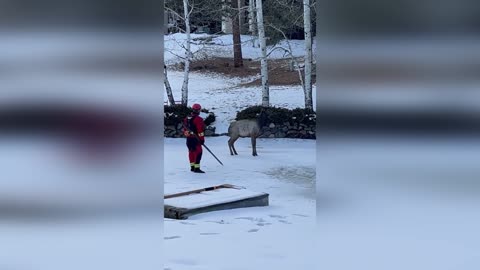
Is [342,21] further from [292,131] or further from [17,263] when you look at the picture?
[292,131]

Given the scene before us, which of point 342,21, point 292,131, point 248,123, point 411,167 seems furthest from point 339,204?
point 292,131

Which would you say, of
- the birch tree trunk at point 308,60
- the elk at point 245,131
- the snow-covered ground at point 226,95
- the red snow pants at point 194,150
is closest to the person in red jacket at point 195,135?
the red snow pants at point 194,150

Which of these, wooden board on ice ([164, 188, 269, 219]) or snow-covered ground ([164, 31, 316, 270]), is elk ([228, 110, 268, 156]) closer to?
snow-covered ground ([164, 31, 316, 270])

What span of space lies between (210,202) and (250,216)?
398 mm

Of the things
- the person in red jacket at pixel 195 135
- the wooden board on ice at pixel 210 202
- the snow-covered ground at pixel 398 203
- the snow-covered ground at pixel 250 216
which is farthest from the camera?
the person in red jacket at pixel 195 135

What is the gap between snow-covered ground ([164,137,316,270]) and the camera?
3.63 metres

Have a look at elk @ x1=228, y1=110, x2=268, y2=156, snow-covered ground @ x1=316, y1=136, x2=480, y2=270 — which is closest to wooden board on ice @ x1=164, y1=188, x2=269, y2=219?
elk @ x1=228, y1=110, x2=268, y2=156

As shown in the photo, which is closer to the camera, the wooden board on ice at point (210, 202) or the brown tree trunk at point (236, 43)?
the wooden board on ice at point (210, 202)

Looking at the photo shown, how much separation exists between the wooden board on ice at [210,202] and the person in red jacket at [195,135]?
149 centimetres

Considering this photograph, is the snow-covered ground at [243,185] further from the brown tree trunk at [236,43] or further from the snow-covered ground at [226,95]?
the brown tree trunk at [236,43]

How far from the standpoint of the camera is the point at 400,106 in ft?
6.98

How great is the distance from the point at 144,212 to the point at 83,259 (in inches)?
11.4

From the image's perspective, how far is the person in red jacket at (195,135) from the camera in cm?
752

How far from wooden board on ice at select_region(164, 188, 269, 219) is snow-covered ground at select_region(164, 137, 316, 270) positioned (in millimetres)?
69
